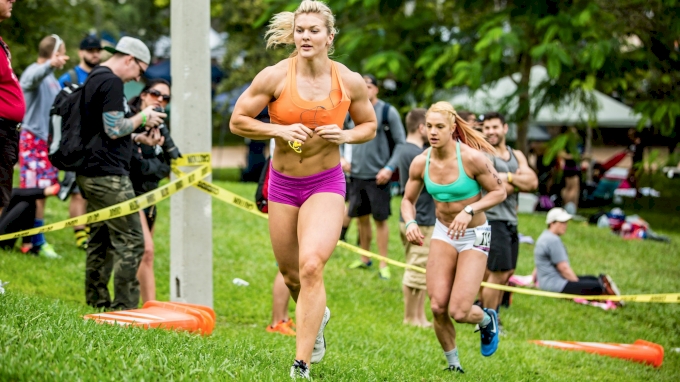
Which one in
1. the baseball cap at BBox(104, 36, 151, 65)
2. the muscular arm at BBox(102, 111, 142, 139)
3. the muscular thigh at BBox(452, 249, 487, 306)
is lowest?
the muscular thigh at BBox(452, 249, 487, 306)

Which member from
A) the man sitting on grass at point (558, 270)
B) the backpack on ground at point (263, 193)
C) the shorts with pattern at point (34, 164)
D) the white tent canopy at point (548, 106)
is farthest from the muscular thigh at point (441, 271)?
the white tent canopy at point (548, 106)

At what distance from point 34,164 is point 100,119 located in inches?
149

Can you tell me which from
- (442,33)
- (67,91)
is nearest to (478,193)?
(67,91)

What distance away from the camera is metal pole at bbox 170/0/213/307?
7.34 m

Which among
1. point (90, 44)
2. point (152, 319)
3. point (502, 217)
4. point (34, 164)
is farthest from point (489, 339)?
point (34, 164)

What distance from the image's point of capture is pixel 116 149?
697 cm

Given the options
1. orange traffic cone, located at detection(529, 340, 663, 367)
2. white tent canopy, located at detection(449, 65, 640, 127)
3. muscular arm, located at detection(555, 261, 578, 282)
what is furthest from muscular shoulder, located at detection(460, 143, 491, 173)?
white tent canopy, located at detection(449, 65, 640, 127)

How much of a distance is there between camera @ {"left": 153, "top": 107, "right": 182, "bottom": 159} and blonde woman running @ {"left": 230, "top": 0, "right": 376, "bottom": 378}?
199cm

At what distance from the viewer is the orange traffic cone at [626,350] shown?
8.36m

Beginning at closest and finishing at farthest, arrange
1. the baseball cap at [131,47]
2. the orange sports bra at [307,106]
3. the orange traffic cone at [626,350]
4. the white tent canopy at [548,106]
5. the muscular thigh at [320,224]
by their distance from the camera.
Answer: the muscular thigh at [320,224], the orange sports bra at [307,106], the baseball cap at [131,47], the orange traffic cone at [626,350], the white tent canopy at [548,106]

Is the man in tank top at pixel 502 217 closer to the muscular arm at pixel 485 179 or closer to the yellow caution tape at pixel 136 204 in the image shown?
the muscular arm at pixel 485 179

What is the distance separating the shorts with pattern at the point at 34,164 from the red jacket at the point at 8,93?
375cm

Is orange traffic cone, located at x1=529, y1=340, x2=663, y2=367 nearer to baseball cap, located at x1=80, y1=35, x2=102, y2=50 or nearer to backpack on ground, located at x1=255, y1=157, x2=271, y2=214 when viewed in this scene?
backpack on ground, located at x1=255, y1=157, x2=271, y2=214

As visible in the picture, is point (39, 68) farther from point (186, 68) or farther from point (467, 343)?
point (467, 343)
